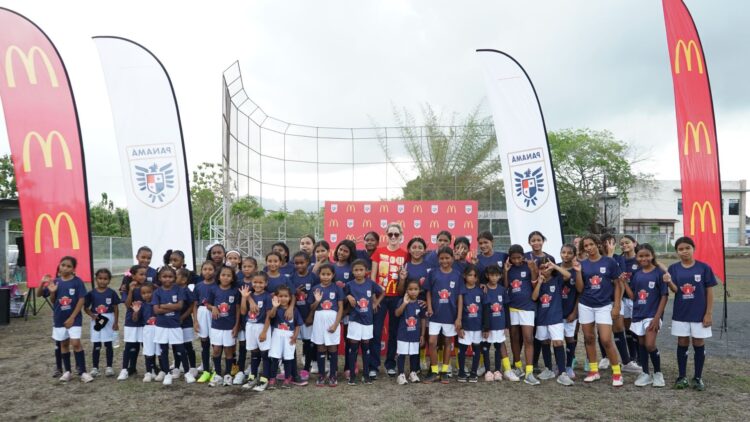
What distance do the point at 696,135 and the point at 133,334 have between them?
6927 millimetres

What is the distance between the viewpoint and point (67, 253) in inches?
239

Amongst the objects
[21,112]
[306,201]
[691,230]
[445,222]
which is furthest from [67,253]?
[306,201]

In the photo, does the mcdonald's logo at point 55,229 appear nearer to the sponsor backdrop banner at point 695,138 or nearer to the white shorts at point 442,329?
the white shorts at point 442,329

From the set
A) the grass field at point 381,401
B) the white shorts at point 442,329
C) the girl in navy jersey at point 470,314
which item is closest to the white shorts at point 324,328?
the grass field at point 381,401

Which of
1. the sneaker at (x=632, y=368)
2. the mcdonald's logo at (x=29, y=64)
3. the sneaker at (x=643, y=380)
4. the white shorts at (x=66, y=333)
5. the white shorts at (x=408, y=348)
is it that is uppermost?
the mcdonald's logo at (x=29, y=64)

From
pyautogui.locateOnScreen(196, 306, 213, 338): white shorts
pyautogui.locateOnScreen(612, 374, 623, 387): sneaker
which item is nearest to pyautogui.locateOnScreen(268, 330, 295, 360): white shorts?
pyautogui.locateOnScreen(196, 306, 213, 338): white shorts

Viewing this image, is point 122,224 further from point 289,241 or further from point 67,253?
point 67,253

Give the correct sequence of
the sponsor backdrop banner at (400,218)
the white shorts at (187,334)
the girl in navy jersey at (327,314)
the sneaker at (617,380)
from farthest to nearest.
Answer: the sponsor backdrop banner at (400,218), the white shorts at (187,334), the girl in navy jersey at (327,314), the sneaker at (617,380)

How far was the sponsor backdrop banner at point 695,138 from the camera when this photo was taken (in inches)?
249

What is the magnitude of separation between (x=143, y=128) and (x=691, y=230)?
7232 millimetres

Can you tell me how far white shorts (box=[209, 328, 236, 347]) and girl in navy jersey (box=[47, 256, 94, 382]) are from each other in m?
1.43

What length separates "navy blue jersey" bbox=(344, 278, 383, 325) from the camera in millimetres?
5586

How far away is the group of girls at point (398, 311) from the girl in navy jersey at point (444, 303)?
1cm

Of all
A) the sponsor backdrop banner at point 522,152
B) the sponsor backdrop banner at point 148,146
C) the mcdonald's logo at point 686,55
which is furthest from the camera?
the sponsor backdrop banner at point 522,152
